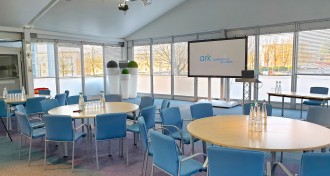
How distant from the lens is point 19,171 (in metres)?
3.65

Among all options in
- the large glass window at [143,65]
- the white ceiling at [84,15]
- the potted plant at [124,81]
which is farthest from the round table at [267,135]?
the large glass window at [143,65]

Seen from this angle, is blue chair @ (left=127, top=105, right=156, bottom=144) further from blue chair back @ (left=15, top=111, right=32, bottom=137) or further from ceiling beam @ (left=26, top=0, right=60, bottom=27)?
ceiling beam @ (left=26, top=0, right=60, bottom=27)

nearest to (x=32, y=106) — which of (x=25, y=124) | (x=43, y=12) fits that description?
(x=25, y=124)

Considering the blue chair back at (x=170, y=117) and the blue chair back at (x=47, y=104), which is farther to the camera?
the blue chair back at (x=47, y=104)

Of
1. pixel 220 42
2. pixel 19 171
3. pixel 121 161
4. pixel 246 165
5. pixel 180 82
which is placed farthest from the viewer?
pixel 180 82

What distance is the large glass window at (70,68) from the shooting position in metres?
9.95

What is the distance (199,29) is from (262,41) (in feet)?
7.66

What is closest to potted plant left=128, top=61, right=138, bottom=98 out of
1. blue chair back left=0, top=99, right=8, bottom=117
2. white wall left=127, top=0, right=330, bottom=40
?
white wall left=127, top=0, right=330, bottom=40

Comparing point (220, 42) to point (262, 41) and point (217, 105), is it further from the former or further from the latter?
point (217, 105)

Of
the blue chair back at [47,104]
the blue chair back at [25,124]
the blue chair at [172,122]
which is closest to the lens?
the blue chair at [172,122]

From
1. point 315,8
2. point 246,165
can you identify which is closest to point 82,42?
point 315,8

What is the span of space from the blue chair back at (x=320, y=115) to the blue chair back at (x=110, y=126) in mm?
2811

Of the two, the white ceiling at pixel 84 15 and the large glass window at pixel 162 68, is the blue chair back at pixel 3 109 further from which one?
the large glass window at pixel 162 68

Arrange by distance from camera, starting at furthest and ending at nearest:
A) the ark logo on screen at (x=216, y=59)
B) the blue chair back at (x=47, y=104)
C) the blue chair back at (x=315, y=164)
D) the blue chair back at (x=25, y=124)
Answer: the ark logo on screen at (x=216, y=59), the blue chair back at (x=47, y=104), the blue chair back at (x=25, y=124), the blue chair back at (x=315, y=164)
